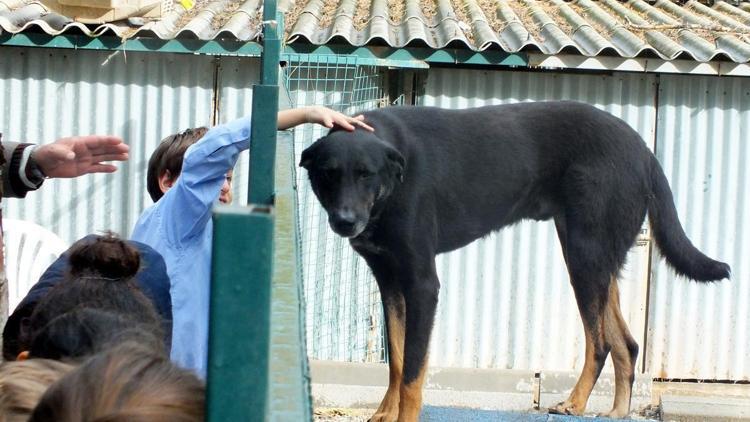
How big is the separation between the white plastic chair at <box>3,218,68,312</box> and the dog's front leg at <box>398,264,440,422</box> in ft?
6.39

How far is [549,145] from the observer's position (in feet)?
14.8

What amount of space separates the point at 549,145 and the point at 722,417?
313cm

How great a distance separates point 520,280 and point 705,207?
1.41 m

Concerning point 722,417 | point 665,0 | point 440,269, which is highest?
point 665,0

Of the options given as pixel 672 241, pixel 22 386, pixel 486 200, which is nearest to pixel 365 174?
pixel 486 200

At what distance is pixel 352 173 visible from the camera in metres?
3.87

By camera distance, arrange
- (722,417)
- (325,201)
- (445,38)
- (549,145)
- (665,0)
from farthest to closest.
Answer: (665,0), (445,38), (722,417), (549,145), (325,201)

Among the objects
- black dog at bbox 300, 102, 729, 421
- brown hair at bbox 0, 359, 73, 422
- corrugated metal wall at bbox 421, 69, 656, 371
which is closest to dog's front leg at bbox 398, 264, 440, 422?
black dog at bbox 300, 102, 729, 421

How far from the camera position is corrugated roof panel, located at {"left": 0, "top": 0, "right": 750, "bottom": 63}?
7102mm

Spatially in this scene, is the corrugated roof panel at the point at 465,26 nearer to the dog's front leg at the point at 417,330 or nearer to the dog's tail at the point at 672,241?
the dog's tail at the point at 672,241

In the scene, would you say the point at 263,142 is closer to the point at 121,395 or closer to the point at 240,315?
the point at 121,395

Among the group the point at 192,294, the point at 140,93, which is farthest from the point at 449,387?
the point at 192,294

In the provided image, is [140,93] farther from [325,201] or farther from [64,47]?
[325,201]

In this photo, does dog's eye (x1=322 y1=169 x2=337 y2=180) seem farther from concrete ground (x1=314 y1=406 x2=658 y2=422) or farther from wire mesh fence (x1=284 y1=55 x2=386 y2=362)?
wire mesh fence (x1=284 y1=55 x2=386 y2=362)
